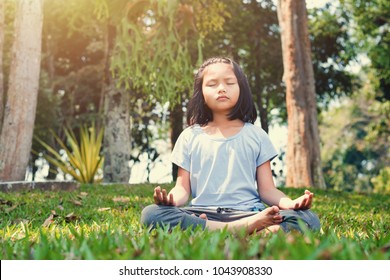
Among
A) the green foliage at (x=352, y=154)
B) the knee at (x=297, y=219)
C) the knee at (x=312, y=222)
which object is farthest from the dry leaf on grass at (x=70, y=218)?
the green foliage at (x=352, y=154)

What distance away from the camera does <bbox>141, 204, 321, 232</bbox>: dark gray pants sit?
313 centimetres

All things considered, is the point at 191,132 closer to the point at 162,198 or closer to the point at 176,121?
the point at 162,198

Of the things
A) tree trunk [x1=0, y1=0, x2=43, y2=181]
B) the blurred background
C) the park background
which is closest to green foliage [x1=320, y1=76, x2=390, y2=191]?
the park background

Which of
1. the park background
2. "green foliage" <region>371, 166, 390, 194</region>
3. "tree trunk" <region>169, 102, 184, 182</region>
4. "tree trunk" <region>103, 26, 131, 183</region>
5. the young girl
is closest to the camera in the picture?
the park background

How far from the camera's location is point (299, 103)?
1105 centimetres

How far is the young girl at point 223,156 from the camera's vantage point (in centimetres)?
349

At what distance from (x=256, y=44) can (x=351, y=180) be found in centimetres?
2339

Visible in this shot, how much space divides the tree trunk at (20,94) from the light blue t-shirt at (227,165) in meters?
5.77

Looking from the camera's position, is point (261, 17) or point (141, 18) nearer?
point (141, 18)

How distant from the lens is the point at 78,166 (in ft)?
39.3

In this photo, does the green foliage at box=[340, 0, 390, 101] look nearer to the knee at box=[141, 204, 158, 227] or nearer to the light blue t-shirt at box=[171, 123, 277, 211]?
the light blue t-shirt at box=[171, 123, 277, 211]

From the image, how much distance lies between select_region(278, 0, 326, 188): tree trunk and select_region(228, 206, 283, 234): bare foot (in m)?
7.98

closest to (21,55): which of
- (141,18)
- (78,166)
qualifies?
(78,166)
